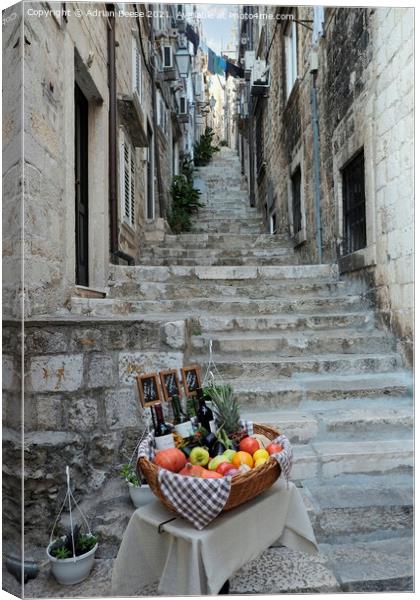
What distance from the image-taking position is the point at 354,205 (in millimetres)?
4945

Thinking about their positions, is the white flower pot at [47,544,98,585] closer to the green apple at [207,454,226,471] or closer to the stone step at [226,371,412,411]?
the green apple at [207,454,226,471]

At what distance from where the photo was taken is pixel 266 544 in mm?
1672

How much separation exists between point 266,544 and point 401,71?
10.8 feet

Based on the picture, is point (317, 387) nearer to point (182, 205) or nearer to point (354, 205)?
point (354, 205)

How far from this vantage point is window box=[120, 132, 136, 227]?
223 inches

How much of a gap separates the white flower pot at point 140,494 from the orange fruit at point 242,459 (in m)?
0.90

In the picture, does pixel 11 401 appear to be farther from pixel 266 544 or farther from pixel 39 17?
pixel 39 17

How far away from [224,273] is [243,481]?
12.6ft

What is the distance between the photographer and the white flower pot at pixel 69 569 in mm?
1919

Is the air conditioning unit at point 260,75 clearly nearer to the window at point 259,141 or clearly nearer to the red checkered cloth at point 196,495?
the window at point 259,141

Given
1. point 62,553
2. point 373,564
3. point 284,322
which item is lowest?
point 373,564

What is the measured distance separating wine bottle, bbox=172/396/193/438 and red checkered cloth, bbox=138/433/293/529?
0.41 metres

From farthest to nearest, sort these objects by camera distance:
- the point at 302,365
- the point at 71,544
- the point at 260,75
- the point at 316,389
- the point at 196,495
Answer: the point at 260,75 → the point at 302,365 → the point at 316,389 → the point at 71,544 → the point at 196,495

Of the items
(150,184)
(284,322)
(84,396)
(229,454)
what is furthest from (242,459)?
(150,184)
